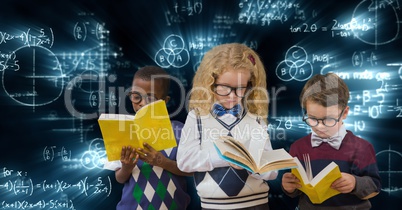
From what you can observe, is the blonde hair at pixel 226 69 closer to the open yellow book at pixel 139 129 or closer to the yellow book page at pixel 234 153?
the open yellow book at pixel 139 129

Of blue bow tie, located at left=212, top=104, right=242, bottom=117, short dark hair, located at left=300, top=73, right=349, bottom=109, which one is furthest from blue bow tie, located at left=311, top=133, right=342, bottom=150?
blue bow tie, located at left=212, top=104, right=242, bottom=117

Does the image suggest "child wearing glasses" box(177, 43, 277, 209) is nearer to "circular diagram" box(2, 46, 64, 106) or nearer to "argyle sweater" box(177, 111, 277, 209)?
"argyle sweater" box(177, 111, 277, 209)

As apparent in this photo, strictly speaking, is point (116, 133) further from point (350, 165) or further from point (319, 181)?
point (350, 165)

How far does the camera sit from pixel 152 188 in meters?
2.66

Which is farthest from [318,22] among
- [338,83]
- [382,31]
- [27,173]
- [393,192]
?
[27,173]

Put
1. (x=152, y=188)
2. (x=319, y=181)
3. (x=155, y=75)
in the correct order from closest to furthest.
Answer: (x=319, y=181), (x=152, y=188), (x=155, y=75)

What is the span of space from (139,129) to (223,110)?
1.58ft

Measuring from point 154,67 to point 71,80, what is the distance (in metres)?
0.71

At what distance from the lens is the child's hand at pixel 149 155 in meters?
2.50

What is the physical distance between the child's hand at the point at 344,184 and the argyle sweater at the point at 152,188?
0.94m

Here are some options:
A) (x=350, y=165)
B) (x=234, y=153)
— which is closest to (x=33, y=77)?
(x=234, y=153)

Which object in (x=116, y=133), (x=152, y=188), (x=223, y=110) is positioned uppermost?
(x=223, y=110)

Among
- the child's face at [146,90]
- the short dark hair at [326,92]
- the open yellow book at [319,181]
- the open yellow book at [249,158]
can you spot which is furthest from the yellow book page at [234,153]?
the child's face at [146,90]

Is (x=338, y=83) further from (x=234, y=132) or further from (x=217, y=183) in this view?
(x=217, y=183)
